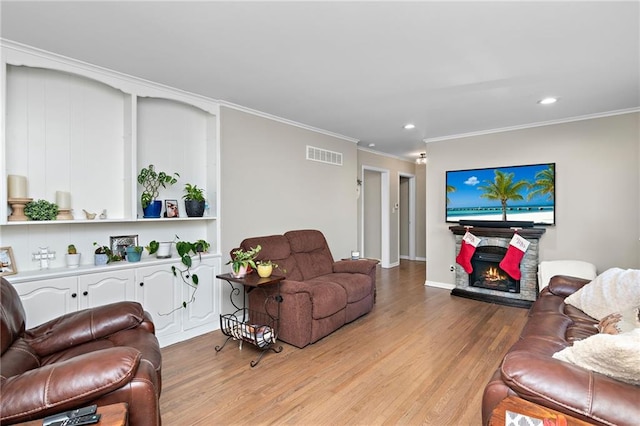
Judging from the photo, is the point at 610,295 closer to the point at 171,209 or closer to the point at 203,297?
the point at 203,297

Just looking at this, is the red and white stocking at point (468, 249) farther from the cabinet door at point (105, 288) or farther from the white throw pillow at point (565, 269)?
the cabinet door at point (105, 288)

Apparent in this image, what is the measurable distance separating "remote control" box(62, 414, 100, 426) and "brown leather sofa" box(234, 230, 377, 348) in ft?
6.63

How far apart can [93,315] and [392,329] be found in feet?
8.88

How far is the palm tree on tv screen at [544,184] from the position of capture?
433 centimetres

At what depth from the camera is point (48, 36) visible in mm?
2236

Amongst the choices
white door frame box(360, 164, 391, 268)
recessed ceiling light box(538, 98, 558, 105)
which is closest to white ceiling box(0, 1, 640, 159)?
recessed ceiling light box(538, 98, 558, 105)

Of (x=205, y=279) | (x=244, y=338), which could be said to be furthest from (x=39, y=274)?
(x=244, y=338)

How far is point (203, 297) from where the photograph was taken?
11.3 ft

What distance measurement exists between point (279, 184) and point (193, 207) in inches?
47.1

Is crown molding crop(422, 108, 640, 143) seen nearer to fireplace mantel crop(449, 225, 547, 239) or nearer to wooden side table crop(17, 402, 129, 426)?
fireplace mantel crop(449, 225, 547, 239)

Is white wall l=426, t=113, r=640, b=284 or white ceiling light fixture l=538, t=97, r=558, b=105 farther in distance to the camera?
white wall l=426, t=113, r=640, b=284

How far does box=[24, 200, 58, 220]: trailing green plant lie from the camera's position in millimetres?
2488

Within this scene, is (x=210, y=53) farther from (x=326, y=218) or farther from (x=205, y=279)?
(x=326, y=218)

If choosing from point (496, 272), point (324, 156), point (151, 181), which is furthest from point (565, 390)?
point (324, 156)
